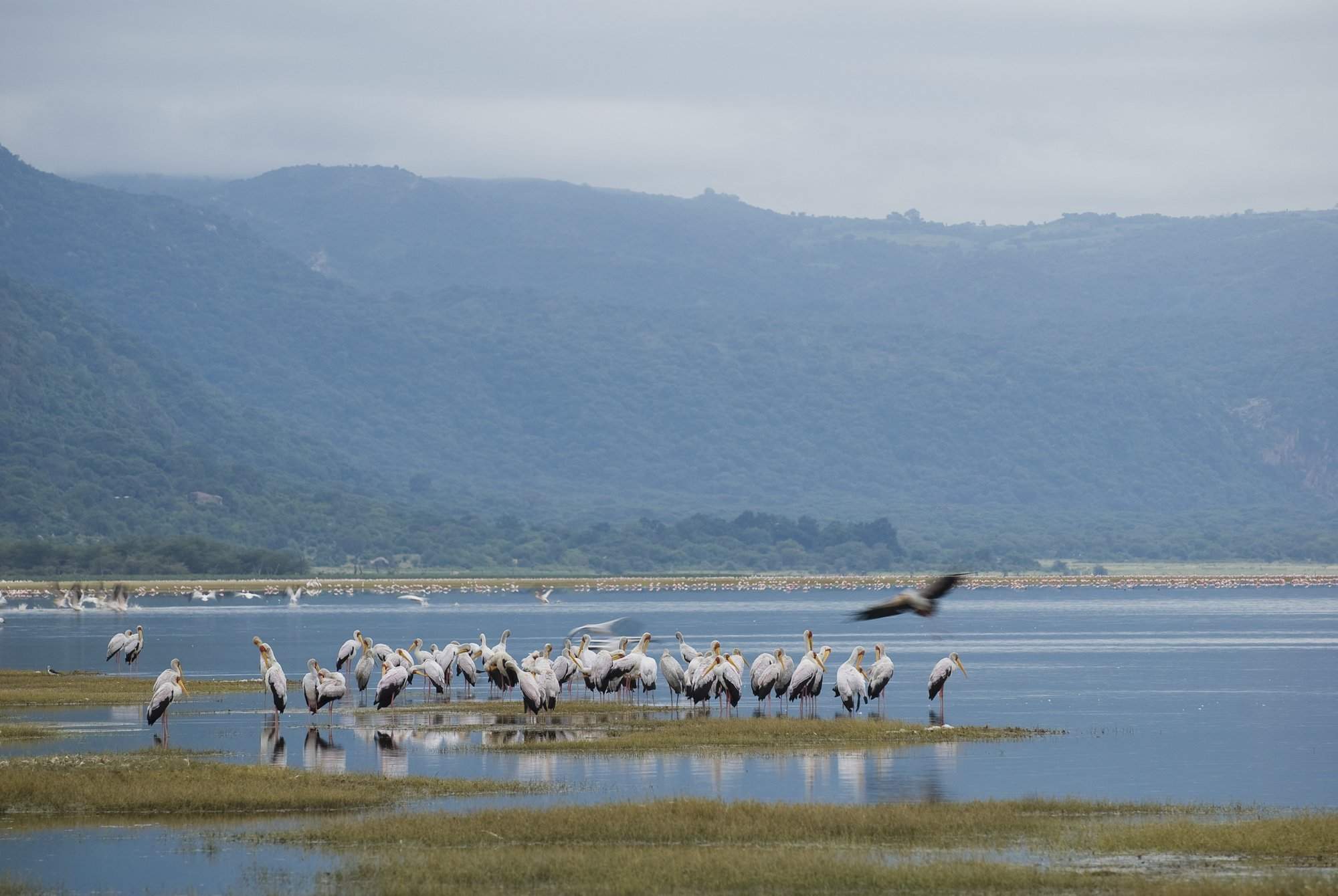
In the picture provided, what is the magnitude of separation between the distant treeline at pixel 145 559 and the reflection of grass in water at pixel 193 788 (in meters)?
111

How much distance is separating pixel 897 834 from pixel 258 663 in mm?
31346

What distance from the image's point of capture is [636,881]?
1906 centimetres

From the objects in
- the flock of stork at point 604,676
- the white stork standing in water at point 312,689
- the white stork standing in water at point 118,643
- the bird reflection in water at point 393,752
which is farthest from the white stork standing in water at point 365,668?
the white stork standing in water at point 118,643

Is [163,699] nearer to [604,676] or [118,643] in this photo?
[604,676]

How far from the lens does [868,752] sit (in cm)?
2912

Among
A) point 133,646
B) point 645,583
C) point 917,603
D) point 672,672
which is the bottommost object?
point 645,583

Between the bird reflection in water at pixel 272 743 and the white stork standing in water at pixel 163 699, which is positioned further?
the white stork standing in water at pixel 163 699

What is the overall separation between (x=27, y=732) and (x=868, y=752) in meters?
12.5

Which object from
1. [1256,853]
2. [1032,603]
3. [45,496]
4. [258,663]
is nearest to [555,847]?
[1256,853]

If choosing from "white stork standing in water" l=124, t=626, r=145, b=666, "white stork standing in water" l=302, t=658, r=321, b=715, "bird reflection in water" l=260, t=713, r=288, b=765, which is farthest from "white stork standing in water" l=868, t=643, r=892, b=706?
"white stork standing in water" l=124, t=626, r=145, b=666

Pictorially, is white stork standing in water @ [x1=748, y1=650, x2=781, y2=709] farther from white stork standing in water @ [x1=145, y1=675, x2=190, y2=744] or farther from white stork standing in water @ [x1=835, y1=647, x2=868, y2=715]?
white stork standing in water @ [x1=145, y1=675, x2=190, y2=744]

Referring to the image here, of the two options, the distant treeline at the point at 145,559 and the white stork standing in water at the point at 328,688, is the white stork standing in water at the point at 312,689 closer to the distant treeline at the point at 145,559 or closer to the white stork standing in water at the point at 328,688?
the white stork standing in water at the point at 328,688

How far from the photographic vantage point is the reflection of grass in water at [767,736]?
2988cm

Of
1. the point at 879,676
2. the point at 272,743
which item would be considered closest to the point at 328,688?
the point at 272,743
